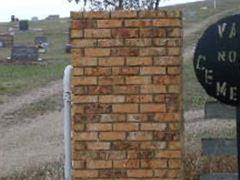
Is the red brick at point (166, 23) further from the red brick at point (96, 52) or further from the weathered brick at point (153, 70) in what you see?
the red brick at point (96, 52)

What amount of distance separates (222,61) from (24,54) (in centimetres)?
3120

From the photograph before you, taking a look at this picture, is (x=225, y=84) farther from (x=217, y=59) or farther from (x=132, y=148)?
(x=132, y=148)

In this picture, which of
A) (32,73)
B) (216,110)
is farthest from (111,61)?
(32,73)

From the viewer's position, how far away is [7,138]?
16.6 meters

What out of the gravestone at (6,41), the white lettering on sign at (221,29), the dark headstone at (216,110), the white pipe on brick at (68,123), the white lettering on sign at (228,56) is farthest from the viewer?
the gravestone at (6,41)

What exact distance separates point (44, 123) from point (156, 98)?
11.7 m

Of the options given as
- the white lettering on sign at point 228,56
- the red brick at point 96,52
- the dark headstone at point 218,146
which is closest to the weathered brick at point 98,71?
the red brick at point 96,52

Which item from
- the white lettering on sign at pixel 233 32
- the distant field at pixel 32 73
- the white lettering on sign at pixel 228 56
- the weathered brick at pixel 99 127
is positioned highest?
the white lettering on sign at pixel 233 32

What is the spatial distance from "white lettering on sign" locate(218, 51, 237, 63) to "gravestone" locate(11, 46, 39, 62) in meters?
30.8

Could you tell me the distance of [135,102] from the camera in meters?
6.78

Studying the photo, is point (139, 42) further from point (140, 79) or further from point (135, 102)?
point (135, 102)

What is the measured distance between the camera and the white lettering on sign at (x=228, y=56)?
576 centimetres

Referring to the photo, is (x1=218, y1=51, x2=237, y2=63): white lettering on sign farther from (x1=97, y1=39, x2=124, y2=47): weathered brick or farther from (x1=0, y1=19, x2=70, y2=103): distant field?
(x1=0, y1=19, x2=70, y2=103): distant field

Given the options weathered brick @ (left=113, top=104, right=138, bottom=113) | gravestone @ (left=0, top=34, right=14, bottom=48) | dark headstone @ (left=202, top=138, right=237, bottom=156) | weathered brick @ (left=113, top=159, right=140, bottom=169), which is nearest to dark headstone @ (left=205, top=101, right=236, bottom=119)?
dark headstone @ (left=202, top=138, right=237, bottom=156)
